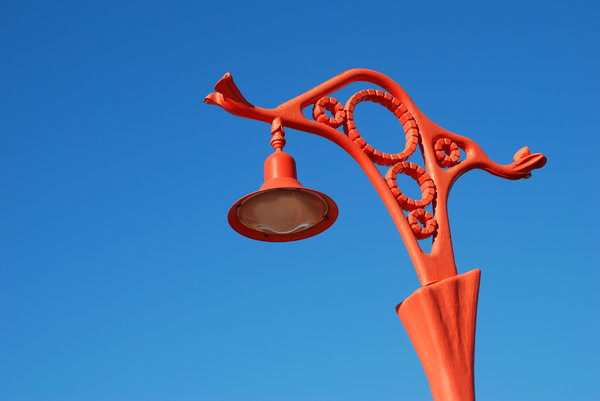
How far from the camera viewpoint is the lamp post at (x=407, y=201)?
447 centimetres

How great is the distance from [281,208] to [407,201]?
89 centimetres

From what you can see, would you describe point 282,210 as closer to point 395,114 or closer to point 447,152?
point 395,114

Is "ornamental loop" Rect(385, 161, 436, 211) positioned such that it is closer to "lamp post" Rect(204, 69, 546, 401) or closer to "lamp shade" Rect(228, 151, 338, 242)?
"lamp post" Rect(204, 69, 546, 401)

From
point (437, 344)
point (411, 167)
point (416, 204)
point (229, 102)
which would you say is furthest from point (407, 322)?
point (229, 102)

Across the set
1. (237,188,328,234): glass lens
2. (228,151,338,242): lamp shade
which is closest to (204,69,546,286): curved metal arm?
(228,151,338,242): lamp shade

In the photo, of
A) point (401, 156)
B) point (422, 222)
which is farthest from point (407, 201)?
point (401, 156)

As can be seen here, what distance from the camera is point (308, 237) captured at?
5.12 m

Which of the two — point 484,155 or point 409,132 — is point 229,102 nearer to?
point 409,132

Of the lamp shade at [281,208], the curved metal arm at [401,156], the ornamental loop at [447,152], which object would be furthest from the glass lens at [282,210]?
the ornamental loop at [447,152]

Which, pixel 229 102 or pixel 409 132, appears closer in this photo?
pixel 229 102

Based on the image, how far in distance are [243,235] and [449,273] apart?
1432 millimetres

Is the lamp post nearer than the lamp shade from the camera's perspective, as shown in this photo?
Yes

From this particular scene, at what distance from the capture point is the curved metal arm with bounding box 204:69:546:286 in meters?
4.81

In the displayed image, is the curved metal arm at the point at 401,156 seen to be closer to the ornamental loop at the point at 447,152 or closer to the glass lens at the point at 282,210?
the ornamental loop at the point at 447,152
